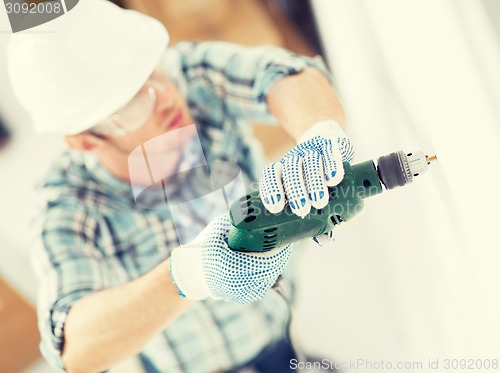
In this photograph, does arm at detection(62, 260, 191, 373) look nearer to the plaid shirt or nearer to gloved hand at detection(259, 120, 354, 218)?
the plaid shirt

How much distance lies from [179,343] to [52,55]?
2.70 ft

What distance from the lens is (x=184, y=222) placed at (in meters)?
1.28

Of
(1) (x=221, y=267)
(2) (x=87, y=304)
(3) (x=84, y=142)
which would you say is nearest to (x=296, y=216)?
(1) (x=221, y=267)

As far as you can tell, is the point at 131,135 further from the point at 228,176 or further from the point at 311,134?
the point at 311,134

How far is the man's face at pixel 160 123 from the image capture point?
4.29 ft

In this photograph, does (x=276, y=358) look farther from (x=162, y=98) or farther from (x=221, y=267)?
(x=162, y=98)

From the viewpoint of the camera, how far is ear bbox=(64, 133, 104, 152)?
1339 millimetres

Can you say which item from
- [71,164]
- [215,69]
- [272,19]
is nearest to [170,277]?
[71,164]

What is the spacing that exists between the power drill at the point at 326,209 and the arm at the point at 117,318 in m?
0.30

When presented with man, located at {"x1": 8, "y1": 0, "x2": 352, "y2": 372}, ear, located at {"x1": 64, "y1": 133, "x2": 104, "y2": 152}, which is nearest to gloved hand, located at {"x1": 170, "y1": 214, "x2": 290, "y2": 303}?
man, located at {"x1": 8, "y1": 0, "x2": 352, "y2": 372}

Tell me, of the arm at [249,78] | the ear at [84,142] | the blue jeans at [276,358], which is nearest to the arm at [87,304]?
the ear at [84,142]

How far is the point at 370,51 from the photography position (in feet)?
4.21

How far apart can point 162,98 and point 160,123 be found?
7cm

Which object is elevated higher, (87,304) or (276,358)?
(87,304)
